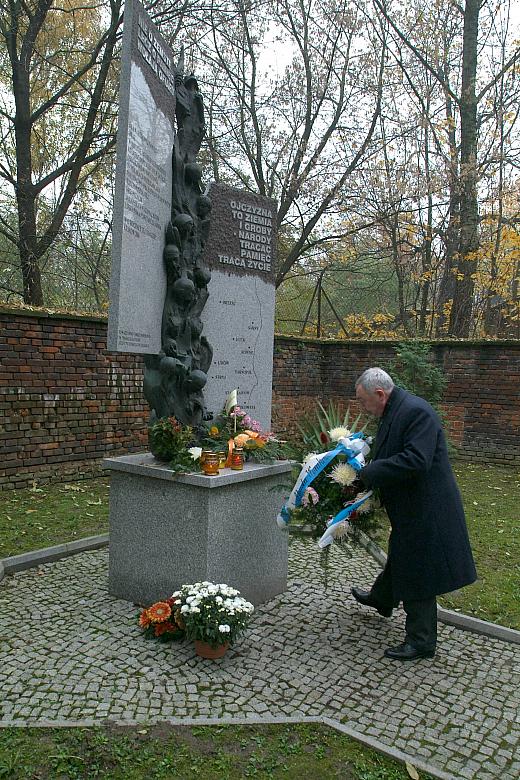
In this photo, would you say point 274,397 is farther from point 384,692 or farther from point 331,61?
point 384,692

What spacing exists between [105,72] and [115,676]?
10946 mm

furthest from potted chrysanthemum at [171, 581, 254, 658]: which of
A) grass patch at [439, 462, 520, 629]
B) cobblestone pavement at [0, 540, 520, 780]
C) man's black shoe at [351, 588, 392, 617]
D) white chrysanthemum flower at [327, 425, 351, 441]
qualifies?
grass patch at [439, 462, 520, 629]

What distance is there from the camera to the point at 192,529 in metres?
4.07

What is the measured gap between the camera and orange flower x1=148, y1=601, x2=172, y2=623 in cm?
382

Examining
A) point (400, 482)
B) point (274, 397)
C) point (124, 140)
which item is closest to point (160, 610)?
point (400, 482)

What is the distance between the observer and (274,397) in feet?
40.8

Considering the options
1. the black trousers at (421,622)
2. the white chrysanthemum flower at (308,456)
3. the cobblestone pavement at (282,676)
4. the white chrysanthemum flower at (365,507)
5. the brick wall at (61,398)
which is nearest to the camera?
the cobblestone pavement at (282,676)

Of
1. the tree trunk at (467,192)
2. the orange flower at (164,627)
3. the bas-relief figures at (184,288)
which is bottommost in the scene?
the orange flower at (164,627)

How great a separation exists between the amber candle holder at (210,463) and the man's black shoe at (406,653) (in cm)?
158

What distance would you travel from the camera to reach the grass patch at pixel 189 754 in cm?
262

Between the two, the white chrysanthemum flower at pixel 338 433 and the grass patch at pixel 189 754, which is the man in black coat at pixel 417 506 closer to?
the white chrysanthemum flower at pixel 338 433

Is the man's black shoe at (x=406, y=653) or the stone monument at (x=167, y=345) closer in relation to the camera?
the man's black shoe at (x=406, y=653)

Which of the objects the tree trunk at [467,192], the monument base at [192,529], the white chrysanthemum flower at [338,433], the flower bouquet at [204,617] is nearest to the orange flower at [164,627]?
the flower bouquet at [204,617]

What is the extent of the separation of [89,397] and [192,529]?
16.6 feet
